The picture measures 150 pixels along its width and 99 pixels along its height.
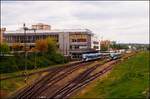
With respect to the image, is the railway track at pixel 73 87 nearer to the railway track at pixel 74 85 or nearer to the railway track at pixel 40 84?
the railway track at pixel 74 85

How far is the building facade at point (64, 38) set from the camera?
13162 cm

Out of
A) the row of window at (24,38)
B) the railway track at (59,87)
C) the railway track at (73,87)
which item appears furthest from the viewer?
the row of window at (24,38)

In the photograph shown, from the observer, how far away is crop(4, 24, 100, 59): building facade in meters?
132

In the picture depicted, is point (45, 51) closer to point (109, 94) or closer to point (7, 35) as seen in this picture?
point (7, 35)

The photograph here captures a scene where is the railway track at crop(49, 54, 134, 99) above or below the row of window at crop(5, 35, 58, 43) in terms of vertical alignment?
below

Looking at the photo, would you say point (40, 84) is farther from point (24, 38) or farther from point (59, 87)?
point (24, 38)

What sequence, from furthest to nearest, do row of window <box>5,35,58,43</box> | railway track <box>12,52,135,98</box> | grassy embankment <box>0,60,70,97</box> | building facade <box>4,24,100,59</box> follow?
row of window <box>5,35,58,43</box> → building facade <box>4,24,100,59</box> → grassy embankment <box>0,60,70,97</box> → railway track <box>12,52,135,98</box>

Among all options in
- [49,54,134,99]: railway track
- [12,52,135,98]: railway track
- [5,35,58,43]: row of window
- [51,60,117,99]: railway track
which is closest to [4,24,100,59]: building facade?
[5,35,58,43]: row of window

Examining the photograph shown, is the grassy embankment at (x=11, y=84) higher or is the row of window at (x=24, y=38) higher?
the row of window at (x=24, y=38)

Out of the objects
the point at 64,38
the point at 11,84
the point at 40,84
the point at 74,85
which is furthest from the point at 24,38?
the point at 74,85

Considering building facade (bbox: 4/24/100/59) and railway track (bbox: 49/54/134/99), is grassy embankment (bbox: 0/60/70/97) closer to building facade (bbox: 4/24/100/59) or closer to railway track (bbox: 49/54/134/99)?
railway track (bbox: 49/54/134/99)

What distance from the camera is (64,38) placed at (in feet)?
441

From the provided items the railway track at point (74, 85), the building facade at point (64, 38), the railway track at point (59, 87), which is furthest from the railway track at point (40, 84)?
the building facade at point (64, 38)

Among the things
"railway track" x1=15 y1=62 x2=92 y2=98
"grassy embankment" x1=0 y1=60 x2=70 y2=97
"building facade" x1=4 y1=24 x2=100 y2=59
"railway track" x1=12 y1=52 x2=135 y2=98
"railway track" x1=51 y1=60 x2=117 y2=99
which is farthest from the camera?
"building facade" x1=4 y1=24 x2=100 y2=59
